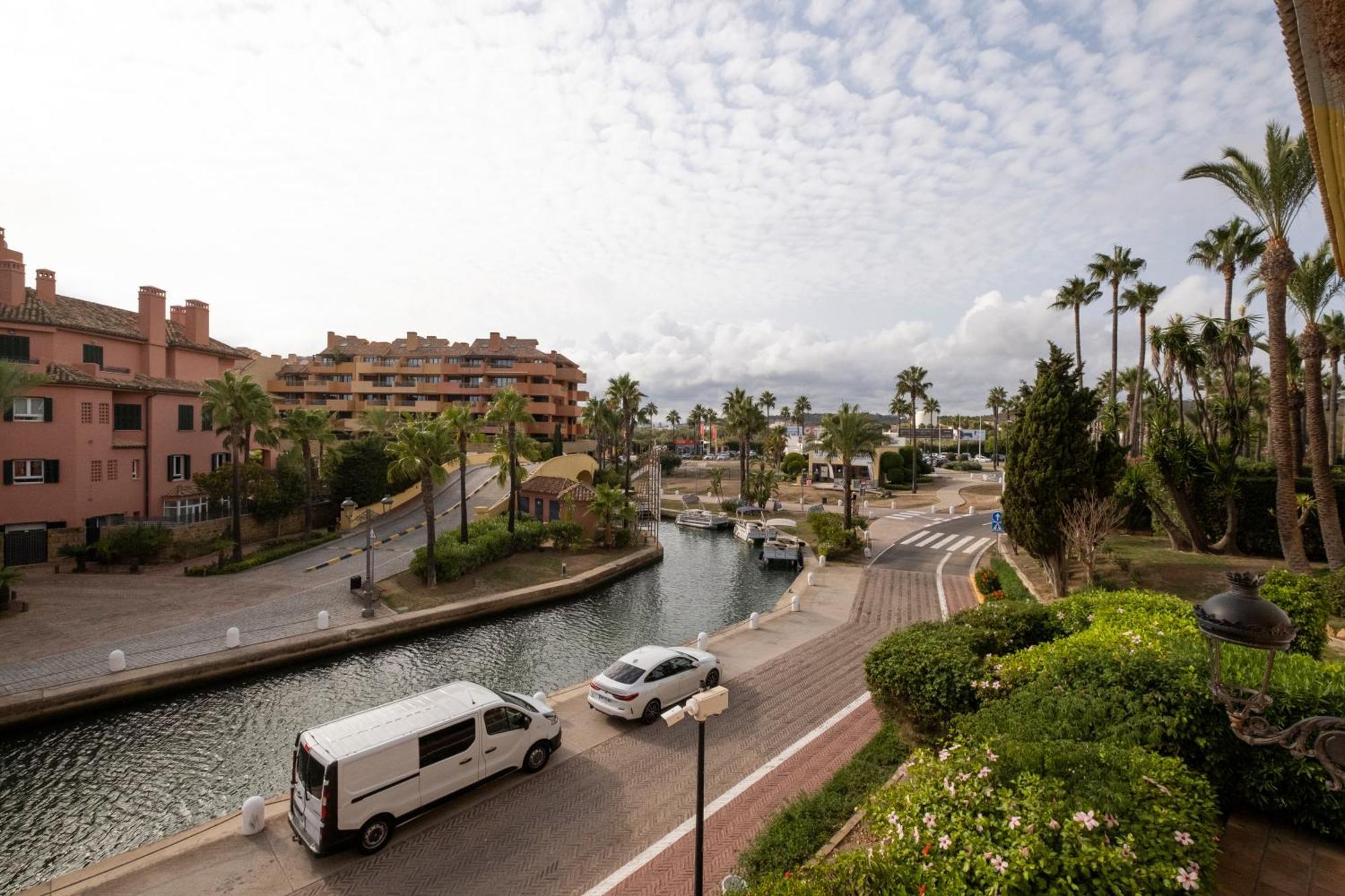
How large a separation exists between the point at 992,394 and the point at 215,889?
348 feet

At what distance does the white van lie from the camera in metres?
9.09

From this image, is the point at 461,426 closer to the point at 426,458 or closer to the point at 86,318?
the point at 426,458

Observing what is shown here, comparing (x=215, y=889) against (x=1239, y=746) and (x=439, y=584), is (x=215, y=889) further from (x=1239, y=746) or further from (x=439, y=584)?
(x=439, y=584)

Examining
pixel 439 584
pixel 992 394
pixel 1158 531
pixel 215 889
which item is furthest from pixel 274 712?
pixel 992 394

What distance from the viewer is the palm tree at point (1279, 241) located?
1886cm

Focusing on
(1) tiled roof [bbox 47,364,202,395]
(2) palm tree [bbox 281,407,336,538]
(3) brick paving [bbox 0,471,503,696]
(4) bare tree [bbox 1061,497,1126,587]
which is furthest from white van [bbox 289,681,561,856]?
(1) tiled roof [bbox 47,364,202,395]

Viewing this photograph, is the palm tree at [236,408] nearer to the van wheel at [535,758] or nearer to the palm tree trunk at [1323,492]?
the van wheel at [535,758]

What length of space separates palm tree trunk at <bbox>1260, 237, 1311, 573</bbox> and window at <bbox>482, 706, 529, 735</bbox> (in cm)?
2445

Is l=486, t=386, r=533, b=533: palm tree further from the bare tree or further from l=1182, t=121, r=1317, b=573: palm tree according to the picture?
l=1182, t=121, r=1317, b=573: palm tree

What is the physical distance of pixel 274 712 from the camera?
51.1 ft

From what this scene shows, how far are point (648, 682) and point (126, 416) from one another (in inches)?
1296

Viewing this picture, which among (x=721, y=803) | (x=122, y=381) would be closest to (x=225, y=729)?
(x=721, y=803)

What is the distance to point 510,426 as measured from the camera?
31281 millimetres

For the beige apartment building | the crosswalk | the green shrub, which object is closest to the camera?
the green shrub
